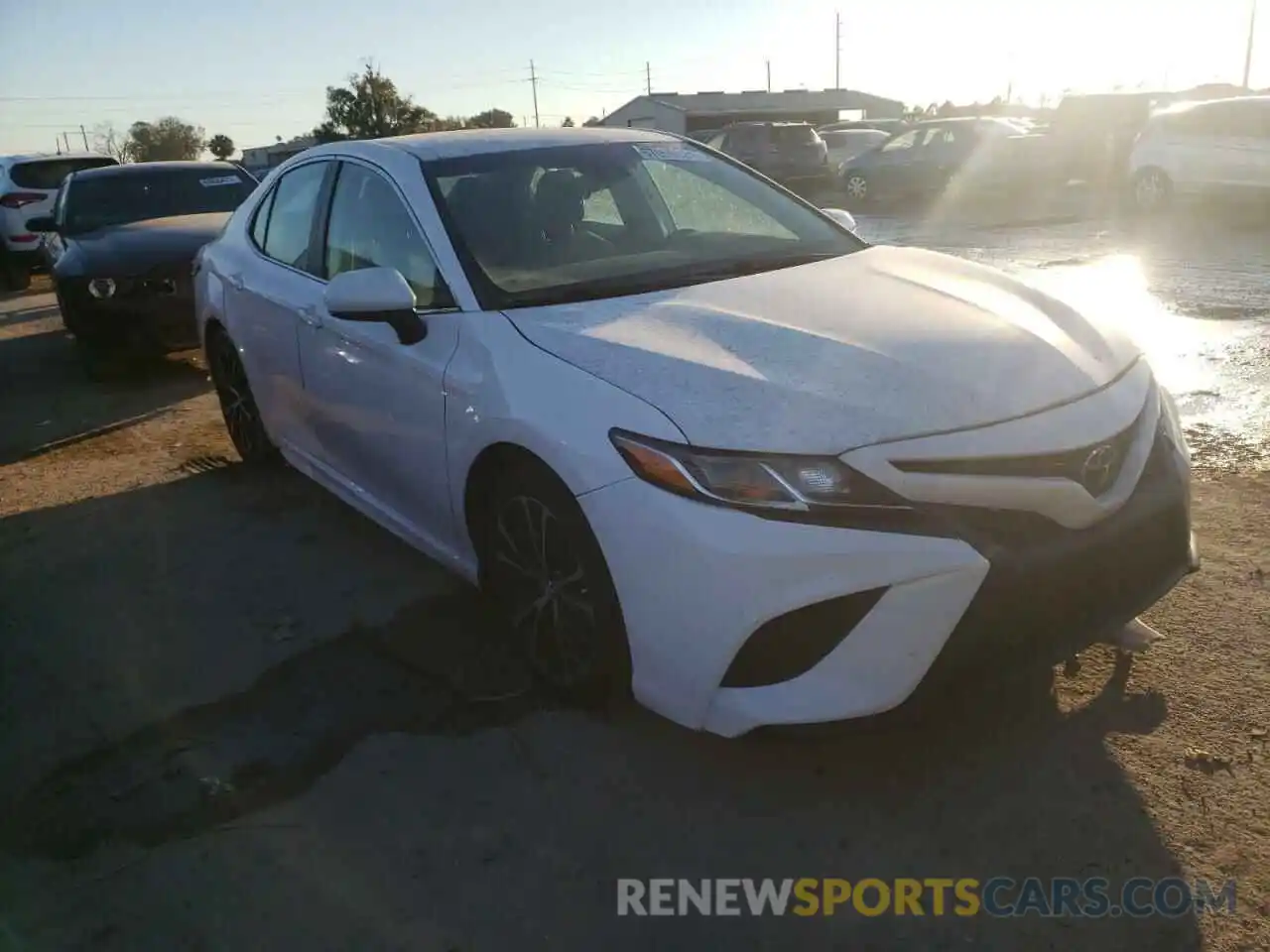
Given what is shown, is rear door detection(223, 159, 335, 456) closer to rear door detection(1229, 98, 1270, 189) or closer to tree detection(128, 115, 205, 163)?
rear door detection(1229, 98, 1270, 189)

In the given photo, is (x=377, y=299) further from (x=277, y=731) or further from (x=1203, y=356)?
(x=1203, y=356)

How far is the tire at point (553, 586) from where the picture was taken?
8.59 feet

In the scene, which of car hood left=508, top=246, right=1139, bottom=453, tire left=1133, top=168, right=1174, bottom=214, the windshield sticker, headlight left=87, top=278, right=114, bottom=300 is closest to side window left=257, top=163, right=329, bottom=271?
the windshield sticker

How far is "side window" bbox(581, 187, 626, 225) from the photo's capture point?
371cm

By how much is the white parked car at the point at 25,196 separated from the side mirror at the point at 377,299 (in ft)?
42.6

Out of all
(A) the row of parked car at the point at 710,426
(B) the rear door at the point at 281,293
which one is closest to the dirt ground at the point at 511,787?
(A) the row of parked car at the point at 710,426

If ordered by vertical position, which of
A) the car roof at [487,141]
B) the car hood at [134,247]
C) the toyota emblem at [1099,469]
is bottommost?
the toyota emblem at [1099,469]

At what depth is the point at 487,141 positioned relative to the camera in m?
3.89

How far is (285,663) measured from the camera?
342 cm

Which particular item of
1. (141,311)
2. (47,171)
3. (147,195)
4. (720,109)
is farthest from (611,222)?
(720,109)

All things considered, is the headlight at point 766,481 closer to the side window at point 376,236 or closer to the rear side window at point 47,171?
the side window at point 376,236

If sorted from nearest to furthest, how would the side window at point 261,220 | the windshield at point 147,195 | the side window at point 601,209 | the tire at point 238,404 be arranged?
the side window at point 601,209 < the side window at point 261,220 < the tire at point 238,404 < the windshield at point 147,195

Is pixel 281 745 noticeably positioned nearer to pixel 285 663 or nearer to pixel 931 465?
pixel 285 663

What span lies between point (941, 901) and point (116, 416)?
6239mm
